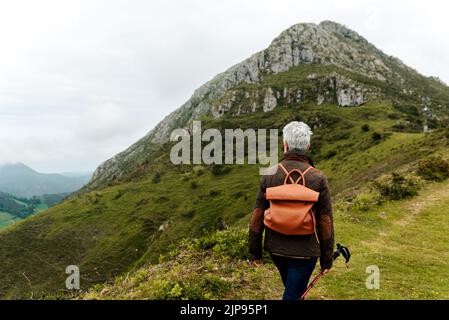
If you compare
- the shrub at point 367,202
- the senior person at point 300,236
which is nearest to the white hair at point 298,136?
the senior person at point 300,236

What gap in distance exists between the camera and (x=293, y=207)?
606 cm

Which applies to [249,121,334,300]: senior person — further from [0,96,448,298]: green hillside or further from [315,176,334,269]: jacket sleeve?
[0,96,448,298]: green hillside

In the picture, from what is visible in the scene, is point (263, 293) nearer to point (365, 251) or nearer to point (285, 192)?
point (285, 192)

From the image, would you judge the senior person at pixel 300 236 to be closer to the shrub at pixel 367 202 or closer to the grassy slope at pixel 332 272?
the grassy slope at pixel 332 272

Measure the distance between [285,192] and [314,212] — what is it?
2.09 ft

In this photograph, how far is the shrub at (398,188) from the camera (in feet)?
77.9

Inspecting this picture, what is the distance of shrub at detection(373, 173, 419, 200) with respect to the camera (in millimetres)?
23734

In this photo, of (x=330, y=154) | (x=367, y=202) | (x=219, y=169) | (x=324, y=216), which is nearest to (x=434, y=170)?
(x=367, y=202)

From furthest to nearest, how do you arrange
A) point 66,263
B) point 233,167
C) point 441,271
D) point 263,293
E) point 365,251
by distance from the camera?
1. point 233,167
2. point 66,263
3. point 365,251
4. point 441,271
5. point 263,293

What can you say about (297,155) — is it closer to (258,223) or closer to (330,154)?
(258,223)

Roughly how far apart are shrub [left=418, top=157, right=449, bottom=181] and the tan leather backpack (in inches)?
939

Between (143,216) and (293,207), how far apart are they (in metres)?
105
